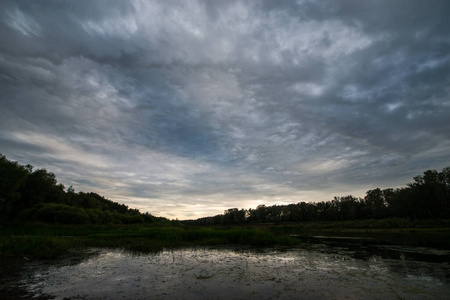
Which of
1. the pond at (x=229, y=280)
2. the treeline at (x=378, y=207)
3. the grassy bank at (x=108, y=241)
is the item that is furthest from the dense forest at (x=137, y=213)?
the pond at (x=229, y=280)

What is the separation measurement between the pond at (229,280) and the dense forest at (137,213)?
39626mm

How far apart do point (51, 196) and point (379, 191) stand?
12929 centimetres

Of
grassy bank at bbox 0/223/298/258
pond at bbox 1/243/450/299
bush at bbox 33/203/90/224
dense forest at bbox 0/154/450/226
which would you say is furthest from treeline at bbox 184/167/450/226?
bush at bbox 33/203/90/224

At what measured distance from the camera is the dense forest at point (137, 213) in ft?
133

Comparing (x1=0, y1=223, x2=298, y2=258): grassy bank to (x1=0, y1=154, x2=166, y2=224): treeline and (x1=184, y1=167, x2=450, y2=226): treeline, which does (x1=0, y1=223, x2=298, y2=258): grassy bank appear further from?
(x1=184, y1=167, x2=450, y2=226): treeline

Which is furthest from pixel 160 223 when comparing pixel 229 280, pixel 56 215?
pixel 229 280

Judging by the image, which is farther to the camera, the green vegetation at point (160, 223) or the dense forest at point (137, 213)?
the dense forest at point (137, 213)

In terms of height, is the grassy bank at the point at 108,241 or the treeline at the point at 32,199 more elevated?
the treeline at the point at 32,199

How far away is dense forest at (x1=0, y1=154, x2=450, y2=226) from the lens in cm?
4059

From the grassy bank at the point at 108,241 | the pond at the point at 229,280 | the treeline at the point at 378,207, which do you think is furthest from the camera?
the treeline at the point at 378,207

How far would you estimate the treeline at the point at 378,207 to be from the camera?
63.9 meters

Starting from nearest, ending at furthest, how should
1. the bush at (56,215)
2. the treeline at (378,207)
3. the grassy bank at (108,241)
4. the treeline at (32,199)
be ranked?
the grassy bank at (108,241), the treeline at (32,199), the bush at (56,215), the treeline at (378,207)

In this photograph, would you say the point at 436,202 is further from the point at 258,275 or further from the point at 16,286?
the point at 16,286

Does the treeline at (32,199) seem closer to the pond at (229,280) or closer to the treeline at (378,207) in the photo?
the pond at (229,280)
